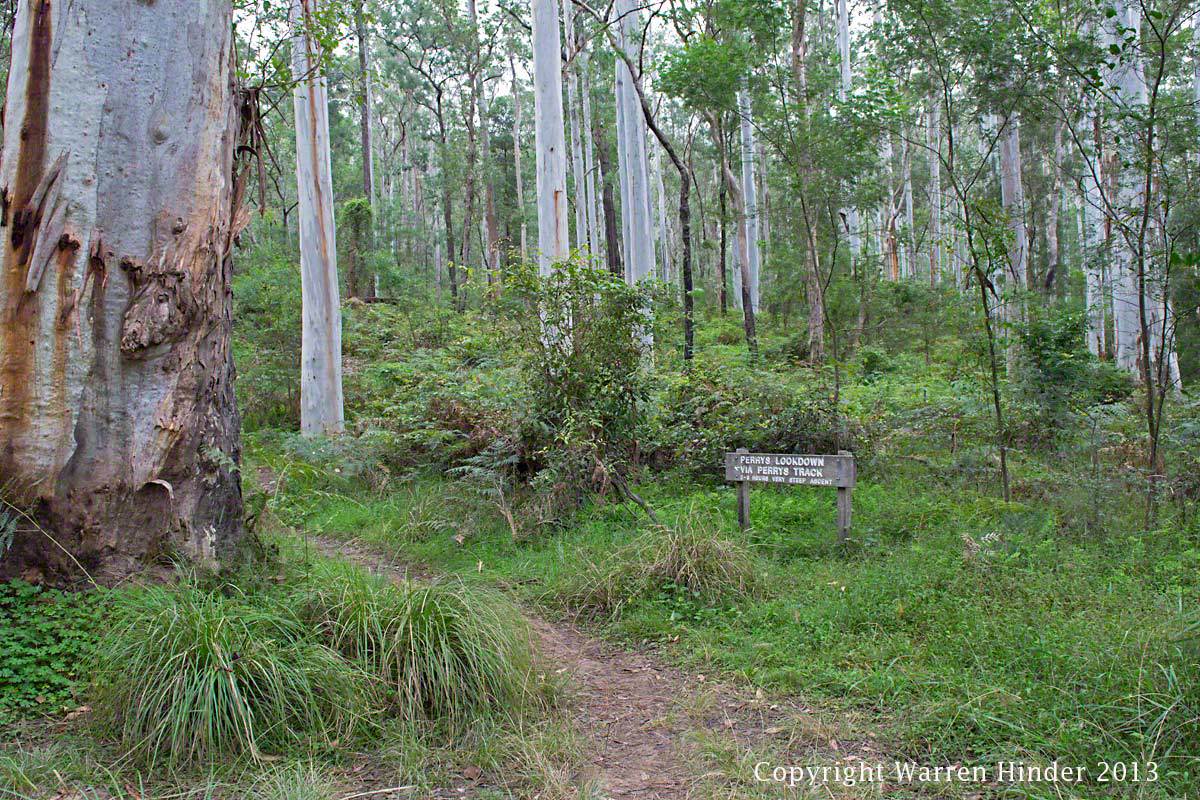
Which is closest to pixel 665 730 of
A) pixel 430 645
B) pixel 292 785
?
pixel 430 645

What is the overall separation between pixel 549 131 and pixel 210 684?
10531 millimetres

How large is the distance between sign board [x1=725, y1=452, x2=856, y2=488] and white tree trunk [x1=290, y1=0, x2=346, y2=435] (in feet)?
24.0

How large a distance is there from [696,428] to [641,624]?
13.9ft

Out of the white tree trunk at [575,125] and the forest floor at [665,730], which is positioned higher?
the white tree trunk at [575,125]

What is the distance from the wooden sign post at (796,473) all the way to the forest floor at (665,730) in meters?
2.38

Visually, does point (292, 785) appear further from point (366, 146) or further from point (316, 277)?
point (366, 146)

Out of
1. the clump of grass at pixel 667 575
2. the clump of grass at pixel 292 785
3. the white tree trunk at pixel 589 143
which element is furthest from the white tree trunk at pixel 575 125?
the clump of grass at pixel 292 785

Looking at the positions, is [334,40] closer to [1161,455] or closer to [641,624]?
[641,624]

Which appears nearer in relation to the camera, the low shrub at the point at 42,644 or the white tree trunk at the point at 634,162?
the low shrub at the point at 42,644

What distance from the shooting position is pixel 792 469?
676cm

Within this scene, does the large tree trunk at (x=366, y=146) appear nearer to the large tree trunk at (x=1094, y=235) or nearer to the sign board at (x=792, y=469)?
the large tree trunk at (x=1094, y=235)

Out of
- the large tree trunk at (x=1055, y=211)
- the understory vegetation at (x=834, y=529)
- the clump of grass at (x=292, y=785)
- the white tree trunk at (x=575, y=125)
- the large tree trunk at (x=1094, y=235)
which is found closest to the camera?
the clump of grass at (x=292, y=785)

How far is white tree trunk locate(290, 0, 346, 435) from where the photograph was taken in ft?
40.1

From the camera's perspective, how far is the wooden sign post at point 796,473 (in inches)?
255
